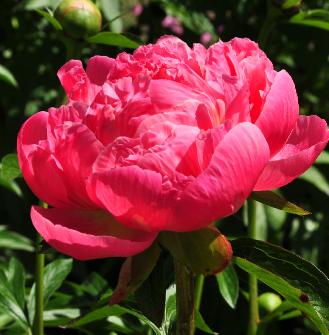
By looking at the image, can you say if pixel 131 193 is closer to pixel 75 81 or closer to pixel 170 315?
pixel 75 81

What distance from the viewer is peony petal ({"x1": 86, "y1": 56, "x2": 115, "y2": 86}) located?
2.45 ft

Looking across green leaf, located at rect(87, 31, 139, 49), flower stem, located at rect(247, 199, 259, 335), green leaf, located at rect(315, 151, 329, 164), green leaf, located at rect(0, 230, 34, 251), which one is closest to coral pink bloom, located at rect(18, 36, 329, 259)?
green leaf, located at rect(87, 31, 139, 49)

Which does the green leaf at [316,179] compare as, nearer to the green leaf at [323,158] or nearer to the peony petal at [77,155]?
the green leaf at [323,158]

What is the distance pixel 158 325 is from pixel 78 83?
23cm

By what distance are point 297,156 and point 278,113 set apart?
0.13 feet

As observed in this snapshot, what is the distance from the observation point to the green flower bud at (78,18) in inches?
42.2

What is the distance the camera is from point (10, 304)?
1148 mm

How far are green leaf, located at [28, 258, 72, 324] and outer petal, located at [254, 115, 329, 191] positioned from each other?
552 mm

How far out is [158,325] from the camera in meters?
0.62

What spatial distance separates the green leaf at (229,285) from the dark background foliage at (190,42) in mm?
271

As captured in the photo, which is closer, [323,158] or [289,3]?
[289,3]

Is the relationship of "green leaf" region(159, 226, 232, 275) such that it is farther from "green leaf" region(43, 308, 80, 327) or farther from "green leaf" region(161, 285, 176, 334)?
"green leaf" region(43, 308, 80, 327)

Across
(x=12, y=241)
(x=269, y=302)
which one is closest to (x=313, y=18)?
(x=269, y=302)

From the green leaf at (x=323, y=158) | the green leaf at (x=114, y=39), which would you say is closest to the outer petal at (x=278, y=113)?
the green leaf at (x=114, y=39)
